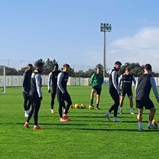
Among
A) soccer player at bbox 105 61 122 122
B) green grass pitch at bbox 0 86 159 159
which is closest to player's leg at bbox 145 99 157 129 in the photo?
green grass pitch at bbox 0 86 159 159

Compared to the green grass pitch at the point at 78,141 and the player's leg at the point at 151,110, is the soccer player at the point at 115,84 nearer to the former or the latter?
the green grass pitch at the point at 78,141

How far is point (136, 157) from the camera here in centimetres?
898

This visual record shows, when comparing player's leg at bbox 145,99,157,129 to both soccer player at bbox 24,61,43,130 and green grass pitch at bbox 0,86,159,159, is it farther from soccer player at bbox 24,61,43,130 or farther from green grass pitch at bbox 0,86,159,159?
soccer player at bbox 24,61,43,130

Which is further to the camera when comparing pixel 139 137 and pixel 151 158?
pixel 139 137

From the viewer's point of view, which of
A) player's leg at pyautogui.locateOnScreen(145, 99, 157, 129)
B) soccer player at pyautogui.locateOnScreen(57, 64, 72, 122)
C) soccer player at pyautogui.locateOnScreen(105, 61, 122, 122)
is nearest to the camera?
player's leg at pyautogui.locateOnScreen(145, 99, 157, 129)

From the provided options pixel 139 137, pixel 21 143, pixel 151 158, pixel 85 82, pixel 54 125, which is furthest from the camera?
pixel 85 82

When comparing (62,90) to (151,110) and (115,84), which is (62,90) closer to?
(115,84)

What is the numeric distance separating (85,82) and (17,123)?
241ft

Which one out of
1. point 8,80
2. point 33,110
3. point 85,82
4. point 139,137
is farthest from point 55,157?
point 85,82

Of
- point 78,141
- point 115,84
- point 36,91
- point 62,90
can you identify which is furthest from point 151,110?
point 62,90

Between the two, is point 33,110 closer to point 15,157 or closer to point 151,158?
point 15,157

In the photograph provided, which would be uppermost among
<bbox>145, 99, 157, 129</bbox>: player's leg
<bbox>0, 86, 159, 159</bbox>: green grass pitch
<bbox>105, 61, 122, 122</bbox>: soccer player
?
<bbox>105, 61, 122, 122</bbox>: soccer player

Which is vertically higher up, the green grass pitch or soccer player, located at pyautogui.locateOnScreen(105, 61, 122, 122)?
soccer player, located at pyautogui.locateOnScreen(105, 61, 122, 122)

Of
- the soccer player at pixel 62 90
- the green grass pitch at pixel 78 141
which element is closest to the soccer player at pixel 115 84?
the green grass pitch at pixel 78 141
